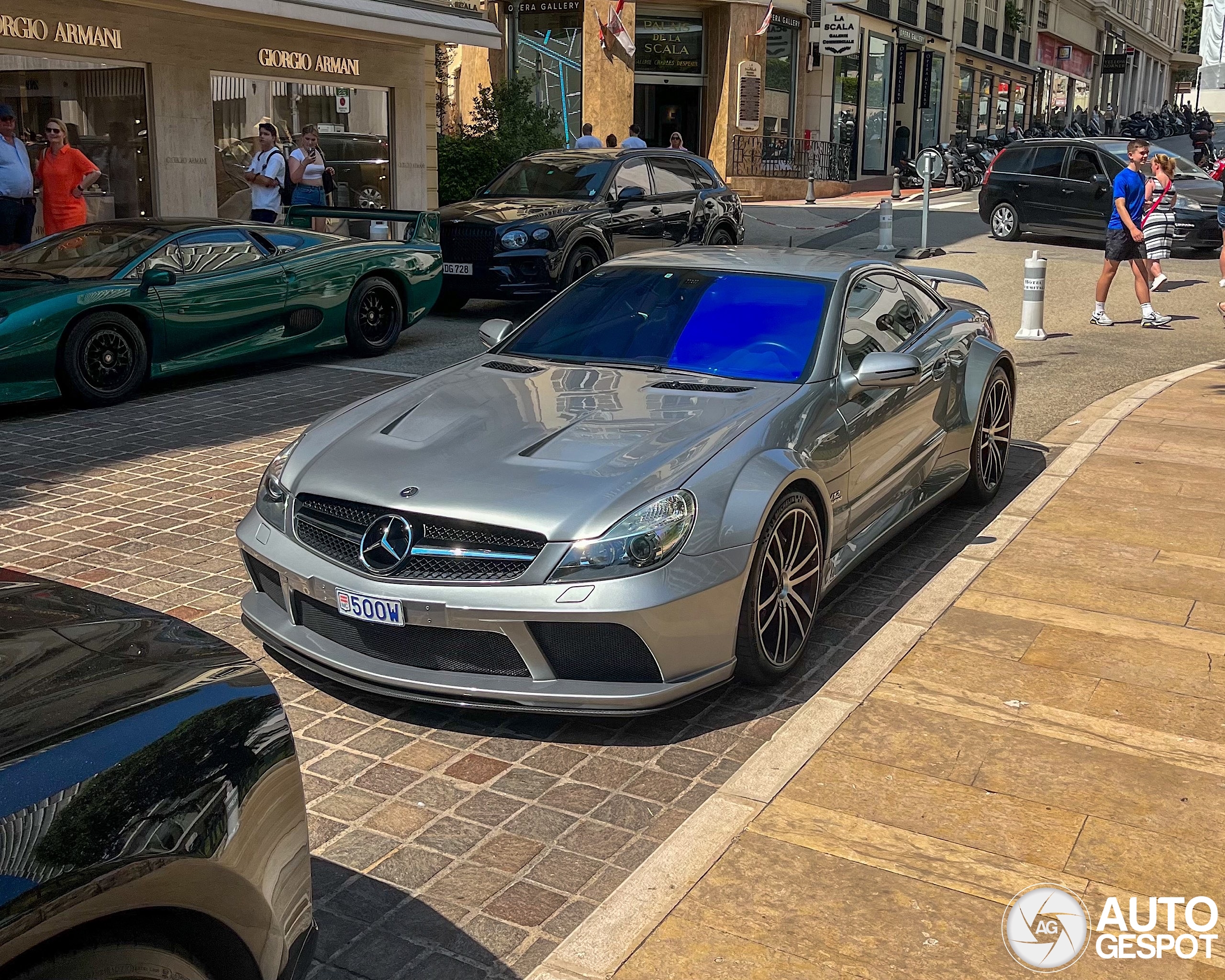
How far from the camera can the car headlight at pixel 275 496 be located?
15.5ft

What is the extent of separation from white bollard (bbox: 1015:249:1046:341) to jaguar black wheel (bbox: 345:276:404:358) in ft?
19.6

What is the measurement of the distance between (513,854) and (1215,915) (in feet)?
5.97

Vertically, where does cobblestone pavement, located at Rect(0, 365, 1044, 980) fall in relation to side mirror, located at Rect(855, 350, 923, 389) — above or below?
below

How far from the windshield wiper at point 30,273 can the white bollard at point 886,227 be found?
12931 mm

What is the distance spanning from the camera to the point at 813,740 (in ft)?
13.8

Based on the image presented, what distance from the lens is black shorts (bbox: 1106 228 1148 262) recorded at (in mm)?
13500

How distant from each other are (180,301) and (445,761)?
6752 millimetres

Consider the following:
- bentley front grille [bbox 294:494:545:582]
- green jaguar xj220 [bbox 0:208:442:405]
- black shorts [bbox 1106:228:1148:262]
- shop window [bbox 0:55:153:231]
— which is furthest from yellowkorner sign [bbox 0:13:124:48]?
bentley front grille [bbox 294:494:545:582]

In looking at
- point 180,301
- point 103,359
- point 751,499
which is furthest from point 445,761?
point 180,301

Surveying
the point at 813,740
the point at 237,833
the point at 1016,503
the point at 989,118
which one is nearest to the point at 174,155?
the point at 1016,503

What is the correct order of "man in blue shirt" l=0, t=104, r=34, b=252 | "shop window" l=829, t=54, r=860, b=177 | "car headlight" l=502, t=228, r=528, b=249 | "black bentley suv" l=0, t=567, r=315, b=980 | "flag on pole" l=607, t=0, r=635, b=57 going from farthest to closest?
"shop window" l=829, t=54, r=860, b=177 < "flag on pole" l=607, t=0, r=635, b=57 < "car headlight" l=502, t=228, r=528, b=249 < "man in blue shirt" l=0, t=104, r=34, b=252 < "black bentley suv" l=0, t=567, r=315, b=980

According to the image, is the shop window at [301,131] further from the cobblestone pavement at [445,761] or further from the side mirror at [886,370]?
the side mirror at [886,370]

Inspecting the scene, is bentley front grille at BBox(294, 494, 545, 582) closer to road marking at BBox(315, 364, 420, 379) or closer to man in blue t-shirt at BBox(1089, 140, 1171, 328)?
road marking at BBox(315, 364, 420, 379)

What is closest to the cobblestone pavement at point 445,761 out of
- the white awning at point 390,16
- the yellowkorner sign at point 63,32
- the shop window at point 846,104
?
the yellowkorner sign at point 63,32
